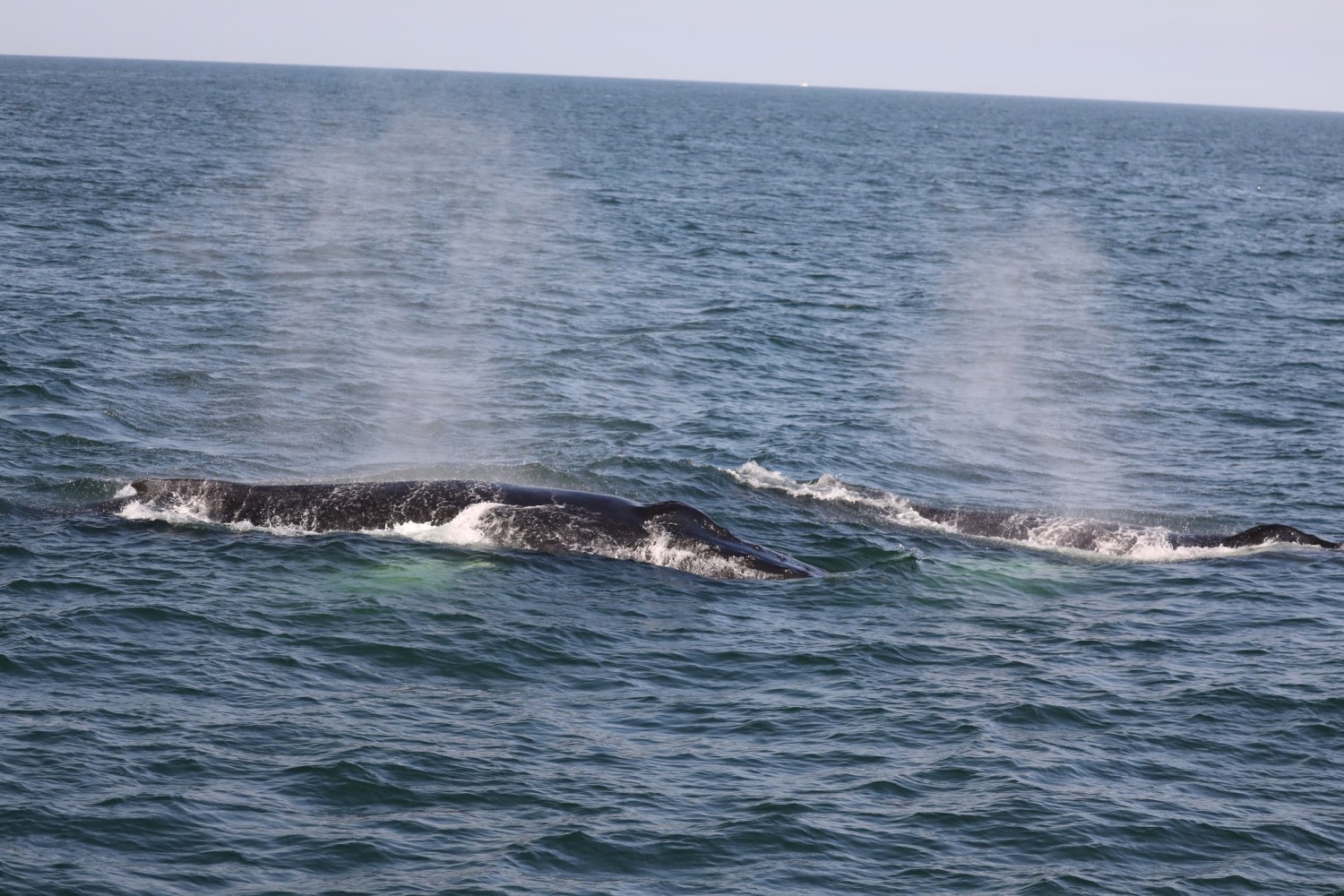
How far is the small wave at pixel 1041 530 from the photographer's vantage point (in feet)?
91.9

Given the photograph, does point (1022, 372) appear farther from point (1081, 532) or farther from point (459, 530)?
point (459, 530)

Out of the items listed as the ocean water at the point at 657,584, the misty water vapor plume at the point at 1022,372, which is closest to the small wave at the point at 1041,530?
the ocean water at the point at 657,584

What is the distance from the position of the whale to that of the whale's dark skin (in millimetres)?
4641

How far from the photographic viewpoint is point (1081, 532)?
28.7 metres

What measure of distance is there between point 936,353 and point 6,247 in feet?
108

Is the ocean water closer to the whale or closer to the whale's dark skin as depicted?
the whale's dark skin

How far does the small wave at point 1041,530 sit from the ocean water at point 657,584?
275mm

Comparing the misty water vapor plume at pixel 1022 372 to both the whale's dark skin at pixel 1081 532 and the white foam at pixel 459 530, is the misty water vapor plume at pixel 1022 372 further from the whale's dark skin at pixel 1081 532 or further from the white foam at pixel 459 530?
the white foam at pixel 459 530

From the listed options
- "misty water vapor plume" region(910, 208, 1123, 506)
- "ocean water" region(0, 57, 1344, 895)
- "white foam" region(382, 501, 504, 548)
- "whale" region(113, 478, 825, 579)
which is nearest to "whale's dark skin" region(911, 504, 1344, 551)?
"ocean water" region(0, 57, 1344, 895)

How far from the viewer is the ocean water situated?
648 inches

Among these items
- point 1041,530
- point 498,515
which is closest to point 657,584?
point 498,515

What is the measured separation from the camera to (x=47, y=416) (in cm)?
3250

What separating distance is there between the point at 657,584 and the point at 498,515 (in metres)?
3.38

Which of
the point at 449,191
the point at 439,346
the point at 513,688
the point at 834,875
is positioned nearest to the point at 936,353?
the point at 439,346
